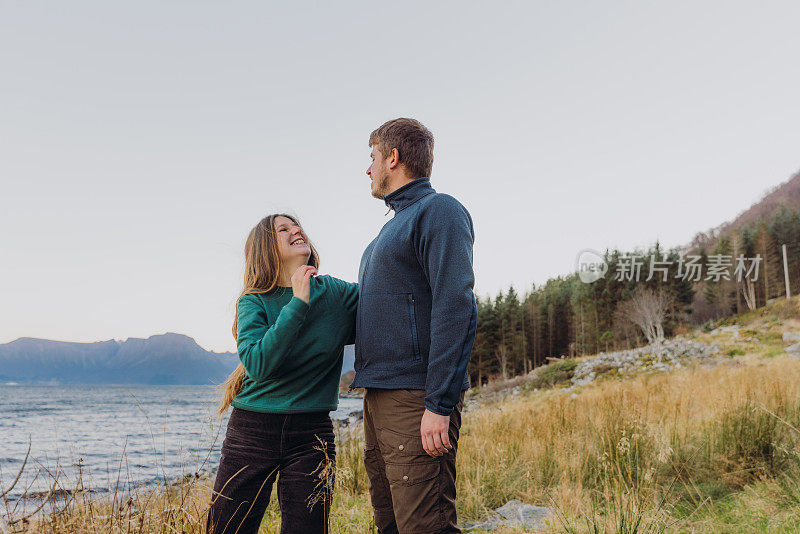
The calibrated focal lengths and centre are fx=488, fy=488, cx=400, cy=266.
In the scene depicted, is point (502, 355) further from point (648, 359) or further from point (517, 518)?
point (517, 518)

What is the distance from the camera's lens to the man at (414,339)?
1.70 m

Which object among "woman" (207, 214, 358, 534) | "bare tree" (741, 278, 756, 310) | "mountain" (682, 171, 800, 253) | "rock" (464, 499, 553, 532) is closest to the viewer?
"woman" (207, 214, 358, 534)

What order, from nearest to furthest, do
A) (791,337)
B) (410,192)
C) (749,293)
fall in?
(410,192)
(791,337)
(749,293)

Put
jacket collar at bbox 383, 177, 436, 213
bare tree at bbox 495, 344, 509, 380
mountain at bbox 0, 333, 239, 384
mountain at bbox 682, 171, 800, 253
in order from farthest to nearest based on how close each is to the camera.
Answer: mountain at bbox 0, 333, 239, 384 < mountain at bbox 682, 171, 800, 253 < bare tree at bbox 495, 344, 509, 380 < jacket collar at bbox 383, 177, 436, 213

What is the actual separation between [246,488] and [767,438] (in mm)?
4135

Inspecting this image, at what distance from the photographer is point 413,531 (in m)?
1.69

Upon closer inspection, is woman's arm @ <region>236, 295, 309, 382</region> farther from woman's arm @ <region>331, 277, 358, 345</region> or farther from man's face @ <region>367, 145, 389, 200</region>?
man's face @ <region>367, 145, 389, 200</region>

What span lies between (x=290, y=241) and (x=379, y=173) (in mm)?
536

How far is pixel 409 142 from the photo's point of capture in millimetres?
2090

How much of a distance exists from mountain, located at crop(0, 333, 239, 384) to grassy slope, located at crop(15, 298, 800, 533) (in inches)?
6285

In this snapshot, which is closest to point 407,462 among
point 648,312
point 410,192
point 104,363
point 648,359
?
A: point 410,192

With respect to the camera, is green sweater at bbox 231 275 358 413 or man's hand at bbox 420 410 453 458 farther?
green sweater at bbox 231 275 358 413

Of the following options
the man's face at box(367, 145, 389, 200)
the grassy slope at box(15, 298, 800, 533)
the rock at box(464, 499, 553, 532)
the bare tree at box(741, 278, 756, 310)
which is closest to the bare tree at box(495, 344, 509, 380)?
the bare tree at box(741, 278, 756, 310)

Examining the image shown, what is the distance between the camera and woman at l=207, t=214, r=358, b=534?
194cm
